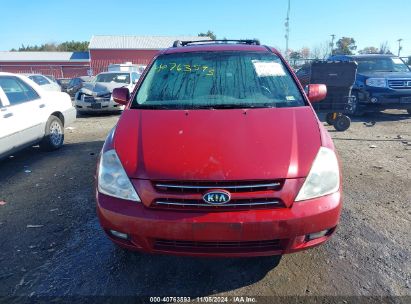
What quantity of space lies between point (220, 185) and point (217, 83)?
1520 mm

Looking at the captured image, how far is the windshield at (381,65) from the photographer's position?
10.3 m

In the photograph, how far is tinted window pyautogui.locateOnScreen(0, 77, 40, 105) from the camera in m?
5.38

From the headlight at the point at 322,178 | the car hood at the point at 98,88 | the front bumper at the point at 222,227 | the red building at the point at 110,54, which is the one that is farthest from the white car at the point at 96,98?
the red building at the point at 110,54

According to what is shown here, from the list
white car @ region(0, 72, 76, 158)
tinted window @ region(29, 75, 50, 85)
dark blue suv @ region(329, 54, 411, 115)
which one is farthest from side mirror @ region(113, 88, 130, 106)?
tinted window @ region(29, 75, 50, 85)

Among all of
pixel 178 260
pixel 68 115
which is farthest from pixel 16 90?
pixel 178 260

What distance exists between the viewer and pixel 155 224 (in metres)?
2.23

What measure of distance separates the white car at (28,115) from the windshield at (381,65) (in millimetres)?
8551

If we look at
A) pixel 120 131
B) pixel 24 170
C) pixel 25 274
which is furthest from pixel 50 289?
pixel 24 170

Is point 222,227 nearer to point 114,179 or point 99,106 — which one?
point 114,179

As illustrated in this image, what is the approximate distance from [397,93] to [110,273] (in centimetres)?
927

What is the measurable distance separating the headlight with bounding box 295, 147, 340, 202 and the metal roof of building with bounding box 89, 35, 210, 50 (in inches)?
1649

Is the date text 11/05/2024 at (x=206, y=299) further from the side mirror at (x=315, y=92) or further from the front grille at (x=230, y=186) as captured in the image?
the side mirror at (x=315, y=92)

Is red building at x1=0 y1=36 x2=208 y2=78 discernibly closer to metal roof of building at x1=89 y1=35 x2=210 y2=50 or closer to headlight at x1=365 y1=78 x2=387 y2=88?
metal roof of building at x1=89 y1=35 x2=210 y2=50

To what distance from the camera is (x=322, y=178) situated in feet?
7.71
